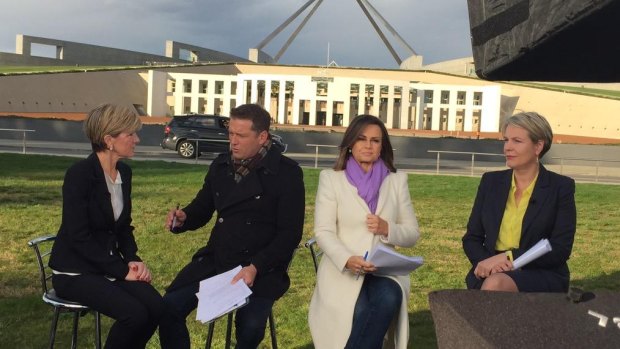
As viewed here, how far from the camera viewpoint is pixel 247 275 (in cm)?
318

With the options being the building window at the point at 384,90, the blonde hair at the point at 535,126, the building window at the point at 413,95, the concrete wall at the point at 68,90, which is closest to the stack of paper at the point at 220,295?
the blonde hair at the point at 535,126

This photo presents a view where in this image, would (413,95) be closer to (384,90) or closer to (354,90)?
(384,90)

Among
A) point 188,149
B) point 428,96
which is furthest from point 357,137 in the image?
point 428,96

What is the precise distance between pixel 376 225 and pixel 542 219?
28.1 inches

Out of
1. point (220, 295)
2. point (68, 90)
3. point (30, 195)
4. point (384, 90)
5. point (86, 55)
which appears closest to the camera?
point (220, 295)

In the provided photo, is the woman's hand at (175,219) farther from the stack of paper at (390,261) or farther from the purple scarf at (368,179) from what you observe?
the stack of paper at (390,261)

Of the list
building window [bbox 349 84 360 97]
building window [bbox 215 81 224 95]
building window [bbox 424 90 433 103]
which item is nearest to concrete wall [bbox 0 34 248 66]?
building window [bbox 215 81 224 95]

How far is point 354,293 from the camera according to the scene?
3.14 m

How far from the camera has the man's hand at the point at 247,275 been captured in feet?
10.4

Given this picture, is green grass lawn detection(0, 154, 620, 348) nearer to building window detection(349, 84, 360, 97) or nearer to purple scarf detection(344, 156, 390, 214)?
purple scarf detection(344, 156, 390, 214)

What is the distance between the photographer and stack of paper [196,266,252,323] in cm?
290

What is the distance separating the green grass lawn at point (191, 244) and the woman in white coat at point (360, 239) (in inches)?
42.0

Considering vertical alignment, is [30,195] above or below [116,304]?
below

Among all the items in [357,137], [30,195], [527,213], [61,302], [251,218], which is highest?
[357,137]
